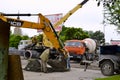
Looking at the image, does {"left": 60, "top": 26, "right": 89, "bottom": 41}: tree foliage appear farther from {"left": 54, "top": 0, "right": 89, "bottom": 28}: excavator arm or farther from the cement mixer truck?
the cement mixer truck

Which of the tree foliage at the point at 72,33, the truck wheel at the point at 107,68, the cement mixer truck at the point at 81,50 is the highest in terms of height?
the tree foliage at the point at 72,33

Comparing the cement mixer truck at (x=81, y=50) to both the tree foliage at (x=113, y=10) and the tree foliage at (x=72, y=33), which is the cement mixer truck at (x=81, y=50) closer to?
the tree foliage at (x=113, y=10)

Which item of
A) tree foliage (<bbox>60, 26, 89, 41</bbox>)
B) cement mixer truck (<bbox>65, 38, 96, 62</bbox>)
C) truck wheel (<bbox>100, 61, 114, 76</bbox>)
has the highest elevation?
tree foliage (<bbox>60, 26, 89, 41</bbox>)

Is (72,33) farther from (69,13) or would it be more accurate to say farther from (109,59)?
(109,59)

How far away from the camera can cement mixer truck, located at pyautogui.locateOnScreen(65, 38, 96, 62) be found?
1332 inches

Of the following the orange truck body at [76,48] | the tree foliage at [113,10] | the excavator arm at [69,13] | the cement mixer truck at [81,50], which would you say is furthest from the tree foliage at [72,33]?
the tree foliage at [113,10]

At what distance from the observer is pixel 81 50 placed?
33875mm

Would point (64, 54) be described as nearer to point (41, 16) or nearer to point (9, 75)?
point (41, 16)

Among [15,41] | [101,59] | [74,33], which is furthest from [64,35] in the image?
[101,59]

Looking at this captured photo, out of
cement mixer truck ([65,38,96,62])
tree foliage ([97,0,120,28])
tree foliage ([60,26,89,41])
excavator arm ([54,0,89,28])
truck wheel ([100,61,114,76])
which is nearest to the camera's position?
tree foliage ([97,0,120,28])

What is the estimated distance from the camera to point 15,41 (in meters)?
81.5

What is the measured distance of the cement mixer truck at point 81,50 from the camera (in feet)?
111

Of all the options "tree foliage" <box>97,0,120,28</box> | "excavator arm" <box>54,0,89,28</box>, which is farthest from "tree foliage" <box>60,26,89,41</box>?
"tree foliage" <box>97,0,120,28</box>

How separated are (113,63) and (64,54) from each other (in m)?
4.00
